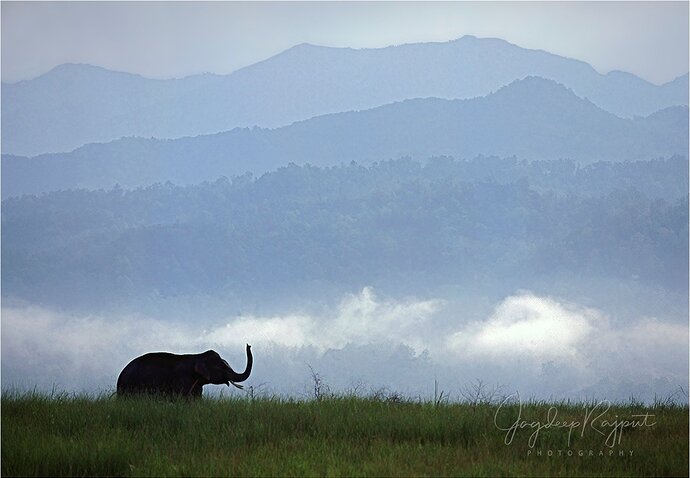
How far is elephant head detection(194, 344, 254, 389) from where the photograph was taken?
1298 centimetres

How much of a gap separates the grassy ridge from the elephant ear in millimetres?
487

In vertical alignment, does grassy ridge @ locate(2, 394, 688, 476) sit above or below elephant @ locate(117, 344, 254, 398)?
below

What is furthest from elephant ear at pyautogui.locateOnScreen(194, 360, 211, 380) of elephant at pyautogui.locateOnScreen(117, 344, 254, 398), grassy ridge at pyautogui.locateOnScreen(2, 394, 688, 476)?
grassy ridge at pyautogui.locateOnScreen(2, 394, 688, 476)

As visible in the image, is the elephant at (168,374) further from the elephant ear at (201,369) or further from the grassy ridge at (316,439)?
the grassy ridge at (316,439)

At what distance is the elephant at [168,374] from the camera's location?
42.2 ft

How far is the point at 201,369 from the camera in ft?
42.5

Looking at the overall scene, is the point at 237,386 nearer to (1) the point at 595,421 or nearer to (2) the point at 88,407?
(2) the point at 88,407

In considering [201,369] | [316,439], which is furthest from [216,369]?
[316,439]

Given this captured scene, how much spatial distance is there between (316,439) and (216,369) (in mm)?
2914

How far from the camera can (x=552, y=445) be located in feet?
34.6

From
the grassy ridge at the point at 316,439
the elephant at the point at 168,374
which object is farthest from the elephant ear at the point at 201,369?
the grassy ridge at the point at 316,439

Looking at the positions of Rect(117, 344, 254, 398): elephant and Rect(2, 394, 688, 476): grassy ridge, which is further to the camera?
Rect(117, 344, 254, 398): elephant

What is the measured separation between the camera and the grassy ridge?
370 inches

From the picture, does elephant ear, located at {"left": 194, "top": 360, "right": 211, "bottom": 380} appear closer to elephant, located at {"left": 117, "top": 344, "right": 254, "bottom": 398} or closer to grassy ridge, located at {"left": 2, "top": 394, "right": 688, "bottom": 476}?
elephant, located at {"left": 117, "top": 344, "right": 254, "bottom": 398}
